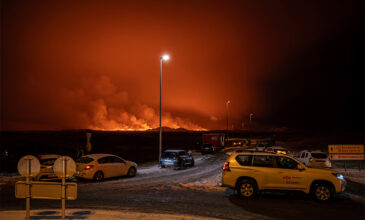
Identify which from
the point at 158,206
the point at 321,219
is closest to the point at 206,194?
the point at 158,206

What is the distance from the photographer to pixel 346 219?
8484 mm

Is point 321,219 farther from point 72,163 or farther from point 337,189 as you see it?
point 72,163

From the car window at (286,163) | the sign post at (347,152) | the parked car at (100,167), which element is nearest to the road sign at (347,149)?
the sign post at (347,152)

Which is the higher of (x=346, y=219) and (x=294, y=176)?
(x=294, y=176)

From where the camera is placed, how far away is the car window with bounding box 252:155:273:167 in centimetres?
1141

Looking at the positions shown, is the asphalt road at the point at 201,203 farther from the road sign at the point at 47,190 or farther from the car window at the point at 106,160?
the road sign at the point at 47,190

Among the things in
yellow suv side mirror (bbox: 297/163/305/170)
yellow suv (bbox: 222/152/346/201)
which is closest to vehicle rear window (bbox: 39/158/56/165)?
yellow suv (bbox: 222/152/346/201)

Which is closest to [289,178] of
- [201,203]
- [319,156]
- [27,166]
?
[201,203]

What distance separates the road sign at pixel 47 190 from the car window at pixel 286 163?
7.73 meters

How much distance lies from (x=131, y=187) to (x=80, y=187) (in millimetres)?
2346

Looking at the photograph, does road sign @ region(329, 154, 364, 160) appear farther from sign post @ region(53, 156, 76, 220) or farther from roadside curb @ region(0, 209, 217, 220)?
sign post @ region(53, 156, 76, 220)

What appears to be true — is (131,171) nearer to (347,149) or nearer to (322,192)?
(322,192)

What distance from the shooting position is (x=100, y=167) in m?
15.9

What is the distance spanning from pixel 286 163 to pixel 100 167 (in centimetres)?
942
